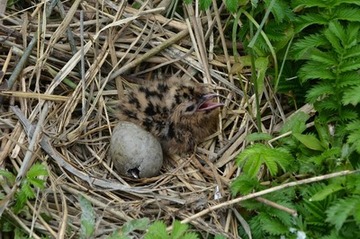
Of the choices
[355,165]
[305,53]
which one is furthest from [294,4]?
[355,165]

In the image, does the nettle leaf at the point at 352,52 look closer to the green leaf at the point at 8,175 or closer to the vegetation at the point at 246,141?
the vegetation at the point at 246,141

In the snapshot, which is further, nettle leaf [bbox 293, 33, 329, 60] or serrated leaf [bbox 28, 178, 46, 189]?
nettle leaf [bbox 293, 33, 329, 60]

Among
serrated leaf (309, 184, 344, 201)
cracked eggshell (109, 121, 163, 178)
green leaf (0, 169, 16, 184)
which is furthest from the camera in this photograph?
cracked eggshell (109, 121, 163, 178)

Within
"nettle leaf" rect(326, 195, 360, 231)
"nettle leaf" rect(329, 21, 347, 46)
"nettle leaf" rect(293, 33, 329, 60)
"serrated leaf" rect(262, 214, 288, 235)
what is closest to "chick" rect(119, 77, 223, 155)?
"nettle leaf" rect(293, 33, 329, 60)

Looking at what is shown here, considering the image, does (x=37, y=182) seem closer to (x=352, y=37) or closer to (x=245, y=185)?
(x=245, y=185)

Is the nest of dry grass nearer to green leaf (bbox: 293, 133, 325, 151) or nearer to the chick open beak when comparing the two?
the chick open beak
